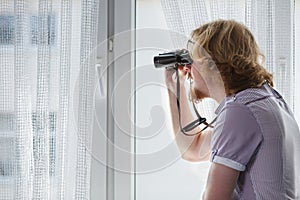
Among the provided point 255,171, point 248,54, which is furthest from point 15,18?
point 255,171

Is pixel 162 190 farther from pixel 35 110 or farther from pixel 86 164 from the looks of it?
pixel 35 110

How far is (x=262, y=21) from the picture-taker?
165 centimetres

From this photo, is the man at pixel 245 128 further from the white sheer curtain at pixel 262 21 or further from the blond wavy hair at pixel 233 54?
the white sheer curtain at pixel 262 21

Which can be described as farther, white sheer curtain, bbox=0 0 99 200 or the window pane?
the window pane

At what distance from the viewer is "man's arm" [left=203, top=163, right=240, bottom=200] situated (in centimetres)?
122

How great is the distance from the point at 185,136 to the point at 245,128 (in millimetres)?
436

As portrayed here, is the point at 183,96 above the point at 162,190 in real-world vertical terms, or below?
above

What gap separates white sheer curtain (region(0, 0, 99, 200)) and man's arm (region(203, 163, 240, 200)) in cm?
54

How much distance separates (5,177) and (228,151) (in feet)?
2.58

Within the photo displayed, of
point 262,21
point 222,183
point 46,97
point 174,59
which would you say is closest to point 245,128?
point 222,183

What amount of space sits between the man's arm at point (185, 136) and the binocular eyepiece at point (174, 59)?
54 millimetres

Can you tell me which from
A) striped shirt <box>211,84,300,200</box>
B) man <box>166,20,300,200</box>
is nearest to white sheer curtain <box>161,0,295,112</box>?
man <box>166,20,300,200</box>

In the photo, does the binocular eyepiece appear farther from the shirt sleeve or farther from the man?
the shirt sleeve

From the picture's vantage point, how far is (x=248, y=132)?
122cm
